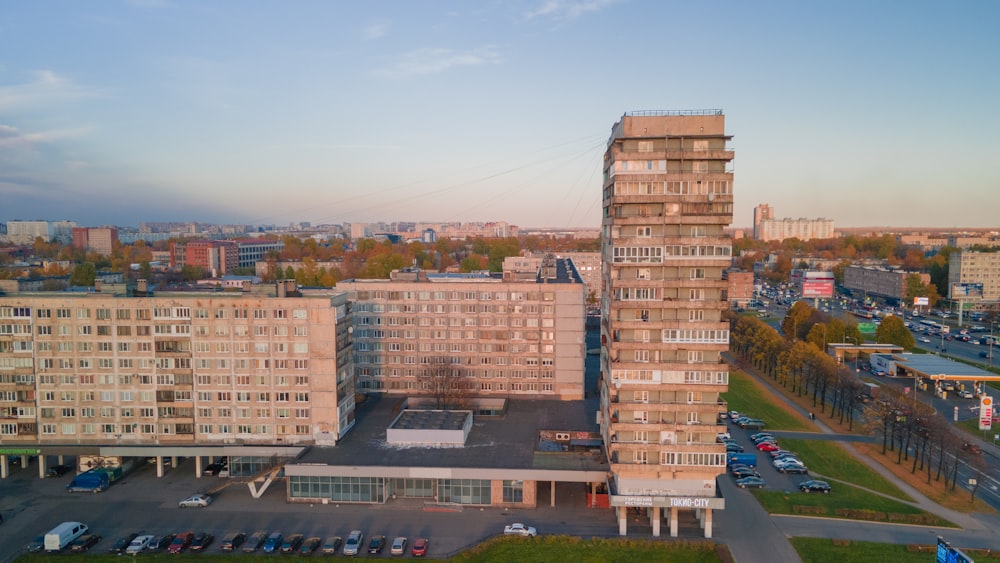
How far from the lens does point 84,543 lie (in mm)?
33125

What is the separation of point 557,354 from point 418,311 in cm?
1287

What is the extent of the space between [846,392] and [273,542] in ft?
158

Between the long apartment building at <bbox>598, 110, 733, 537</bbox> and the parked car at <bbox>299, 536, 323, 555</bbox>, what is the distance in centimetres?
1612

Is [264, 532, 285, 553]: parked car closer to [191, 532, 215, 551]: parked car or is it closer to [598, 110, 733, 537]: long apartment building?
[191, 532, 215, 551]: parked car

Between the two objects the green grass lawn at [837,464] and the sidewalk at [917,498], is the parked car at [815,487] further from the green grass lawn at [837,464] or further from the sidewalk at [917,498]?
the sidewalk at [917,498]

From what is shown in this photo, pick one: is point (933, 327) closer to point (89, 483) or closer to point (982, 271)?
point (982, 271)

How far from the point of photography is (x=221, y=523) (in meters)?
35.8

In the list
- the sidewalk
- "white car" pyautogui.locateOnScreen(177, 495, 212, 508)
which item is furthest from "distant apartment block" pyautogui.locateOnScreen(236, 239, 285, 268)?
the sidewalk

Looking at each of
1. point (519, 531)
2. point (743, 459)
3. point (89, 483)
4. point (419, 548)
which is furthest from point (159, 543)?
point (743, 459)

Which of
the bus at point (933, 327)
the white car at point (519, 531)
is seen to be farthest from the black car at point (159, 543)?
the bus at point (933, 327)

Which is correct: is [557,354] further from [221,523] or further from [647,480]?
[221,523]

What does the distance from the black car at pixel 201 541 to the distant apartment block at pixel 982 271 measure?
135027mm

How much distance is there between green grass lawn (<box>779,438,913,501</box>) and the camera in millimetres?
41281

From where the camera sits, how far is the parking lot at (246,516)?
34.7 m
